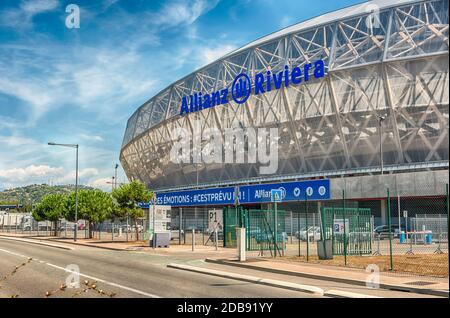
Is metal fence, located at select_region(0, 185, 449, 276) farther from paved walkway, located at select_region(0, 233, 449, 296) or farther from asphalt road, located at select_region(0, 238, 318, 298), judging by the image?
asphalt road, located at select_region(0, 238, 318, 298)

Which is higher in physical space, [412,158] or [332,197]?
[412,158]

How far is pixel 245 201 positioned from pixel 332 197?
1283cm

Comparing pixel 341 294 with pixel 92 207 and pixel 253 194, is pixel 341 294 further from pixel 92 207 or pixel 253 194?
pixel 253 194

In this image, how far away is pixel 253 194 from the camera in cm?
6425

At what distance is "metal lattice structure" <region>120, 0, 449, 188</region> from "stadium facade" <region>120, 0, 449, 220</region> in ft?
0.38

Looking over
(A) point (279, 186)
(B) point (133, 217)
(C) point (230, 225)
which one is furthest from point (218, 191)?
(C) point (230, 225)

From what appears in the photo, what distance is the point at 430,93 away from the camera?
42.7m

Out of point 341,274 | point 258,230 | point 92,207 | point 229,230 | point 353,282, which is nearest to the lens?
point 353,282

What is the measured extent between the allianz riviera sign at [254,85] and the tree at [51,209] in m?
22.9

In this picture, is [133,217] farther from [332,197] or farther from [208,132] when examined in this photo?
[208,132]

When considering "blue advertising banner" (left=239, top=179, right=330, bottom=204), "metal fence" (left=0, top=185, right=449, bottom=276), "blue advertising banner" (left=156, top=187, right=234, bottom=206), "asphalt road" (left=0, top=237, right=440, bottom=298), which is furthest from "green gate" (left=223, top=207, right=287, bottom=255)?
"blue advertising banner" (left=156, top=187, right=234, bottom=206)

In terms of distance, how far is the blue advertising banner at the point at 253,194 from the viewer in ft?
188

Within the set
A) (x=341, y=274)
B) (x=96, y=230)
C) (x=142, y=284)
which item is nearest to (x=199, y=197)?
(x=96, y=230)

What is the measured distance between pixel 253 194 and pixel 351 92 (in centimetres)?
1818
